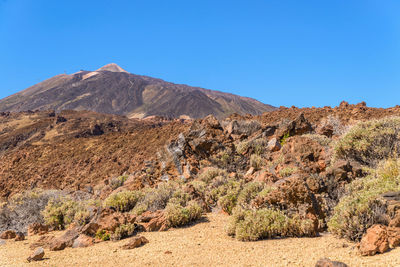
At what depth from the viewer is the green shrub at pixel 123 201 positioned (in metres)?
8.00

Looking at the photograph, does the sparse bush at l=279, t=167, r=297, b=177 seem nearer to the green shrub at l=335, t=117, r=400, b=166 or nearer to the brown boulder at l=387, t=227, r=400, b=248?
the green shrub at l=335, t=117, r=400, b=166

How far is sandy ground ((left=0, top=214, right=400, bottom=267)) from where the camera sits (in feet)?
12.9

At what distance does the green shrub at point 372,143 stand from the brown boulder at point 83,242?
19.3 ft

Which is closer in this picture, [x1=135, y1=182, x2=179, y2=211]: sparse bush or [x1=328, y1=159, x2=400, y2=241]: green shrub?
[x1=328, y1=159, x2=400, y2=241]: green shrub

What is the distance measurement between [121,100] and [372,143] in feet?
376

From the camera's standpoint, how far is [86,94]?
393ft

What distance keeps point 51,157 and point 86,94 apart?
101 m

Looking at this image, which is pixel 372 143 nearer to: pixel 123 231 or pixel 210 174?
pixel 210 174

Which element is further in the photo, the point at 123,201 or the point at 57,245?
the point at 123,201

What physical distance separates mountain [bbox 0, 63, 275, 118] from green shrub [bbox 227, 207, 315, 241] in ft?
286

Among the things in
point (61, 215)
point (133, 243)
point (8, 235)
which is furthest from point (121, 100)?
point (133, 243)

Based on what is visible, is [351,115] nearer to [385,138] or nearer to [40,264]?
[385,138]

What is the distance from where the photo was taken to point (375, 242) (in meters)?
3.63

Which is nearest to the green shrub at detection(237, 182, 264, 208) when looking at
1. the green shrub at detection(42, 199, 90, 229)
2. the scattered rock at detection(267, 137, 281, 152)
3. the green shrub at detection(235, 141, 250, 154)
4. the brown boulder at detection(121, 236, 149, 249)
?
the brown boulder at detection(121, 236, 149, 249)
